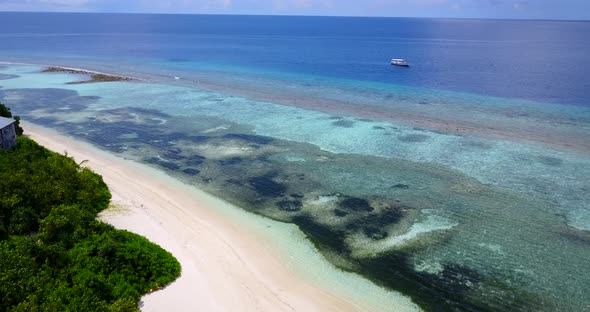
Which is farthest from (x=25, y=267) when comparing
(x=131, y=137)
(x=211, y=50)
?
(x=211, y=50)

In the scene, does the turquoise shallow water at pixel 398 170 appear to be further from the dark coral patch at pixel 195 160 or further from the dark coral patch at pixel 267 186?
the dark coral patch at pixel 195 160

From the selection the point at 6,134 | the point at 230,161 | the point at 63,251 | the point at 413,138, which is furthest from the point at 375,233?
the point at 6,134

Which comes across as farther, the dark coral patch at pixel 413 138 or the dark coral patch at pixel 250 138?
the dark coral patch at pixel 413 138

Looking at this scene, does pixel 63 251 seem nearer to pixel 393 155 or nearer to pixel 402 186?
pixel 402 186

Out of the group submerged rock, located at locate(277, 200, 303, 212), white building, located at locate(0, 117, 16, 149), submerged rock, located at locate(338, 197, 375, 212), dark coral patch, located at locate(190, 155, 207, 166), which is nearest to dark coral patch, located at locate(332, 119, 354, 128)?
dark coral patch, located at locate(190, 155, 207, 166)

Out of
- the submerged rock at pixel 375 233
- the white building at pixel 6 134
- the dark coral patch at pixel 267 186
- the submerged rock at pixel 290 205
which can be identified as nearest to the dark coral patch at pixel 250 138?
the dark coral patch at pixel 267 186

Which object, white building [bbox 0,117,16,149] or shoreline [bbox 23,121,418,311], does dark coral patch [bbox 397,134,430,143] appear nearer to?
shoreline [bbox 23,121,418,311]
